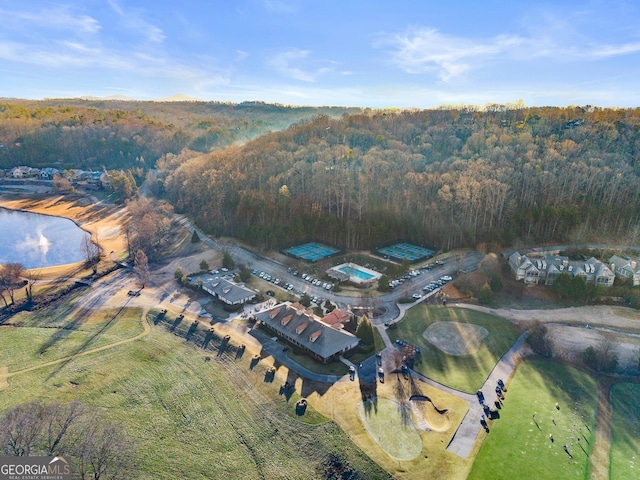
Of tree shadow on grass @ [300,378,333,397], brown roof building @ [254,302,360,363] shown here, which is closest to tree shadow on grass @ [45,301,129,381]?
brown roof building @ [254,302,360,363]

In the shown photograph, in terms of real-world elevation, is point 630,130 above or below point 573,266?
above

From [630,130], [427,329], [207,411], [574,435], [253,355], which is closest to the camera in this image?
[574,435]

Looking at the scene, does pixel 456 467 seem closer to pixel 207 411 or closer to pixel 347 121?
pixel 207 411

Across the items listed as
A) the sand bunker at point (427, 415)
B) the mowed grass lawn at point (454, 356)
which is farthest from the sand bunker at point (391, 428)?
the mowed grass lawn at point (454, 356)

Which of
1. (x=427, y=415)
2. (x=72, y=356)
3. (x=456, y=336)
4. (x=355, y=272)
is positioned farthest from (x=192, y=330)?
(x=456, y=336)

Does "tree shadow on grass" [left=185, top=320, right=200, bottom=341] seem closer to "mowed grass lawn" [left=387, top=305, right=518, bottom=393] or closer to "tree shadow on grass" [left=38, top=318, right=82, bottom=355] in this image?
"tree shadow on grass" [left=38, top=318, right=82, bottom=355]

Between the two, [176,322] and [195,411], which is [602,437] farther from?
[176,322]

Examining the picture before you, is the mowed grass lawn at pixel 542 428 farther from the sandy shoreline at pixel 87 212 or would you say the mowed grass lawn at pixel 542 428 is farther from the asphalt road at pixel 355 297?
the sandy shoreline at pixel 87 212

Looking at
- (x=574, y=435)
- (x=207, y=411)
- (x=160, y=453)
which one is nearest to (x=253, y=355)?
(x=207, y=411)
